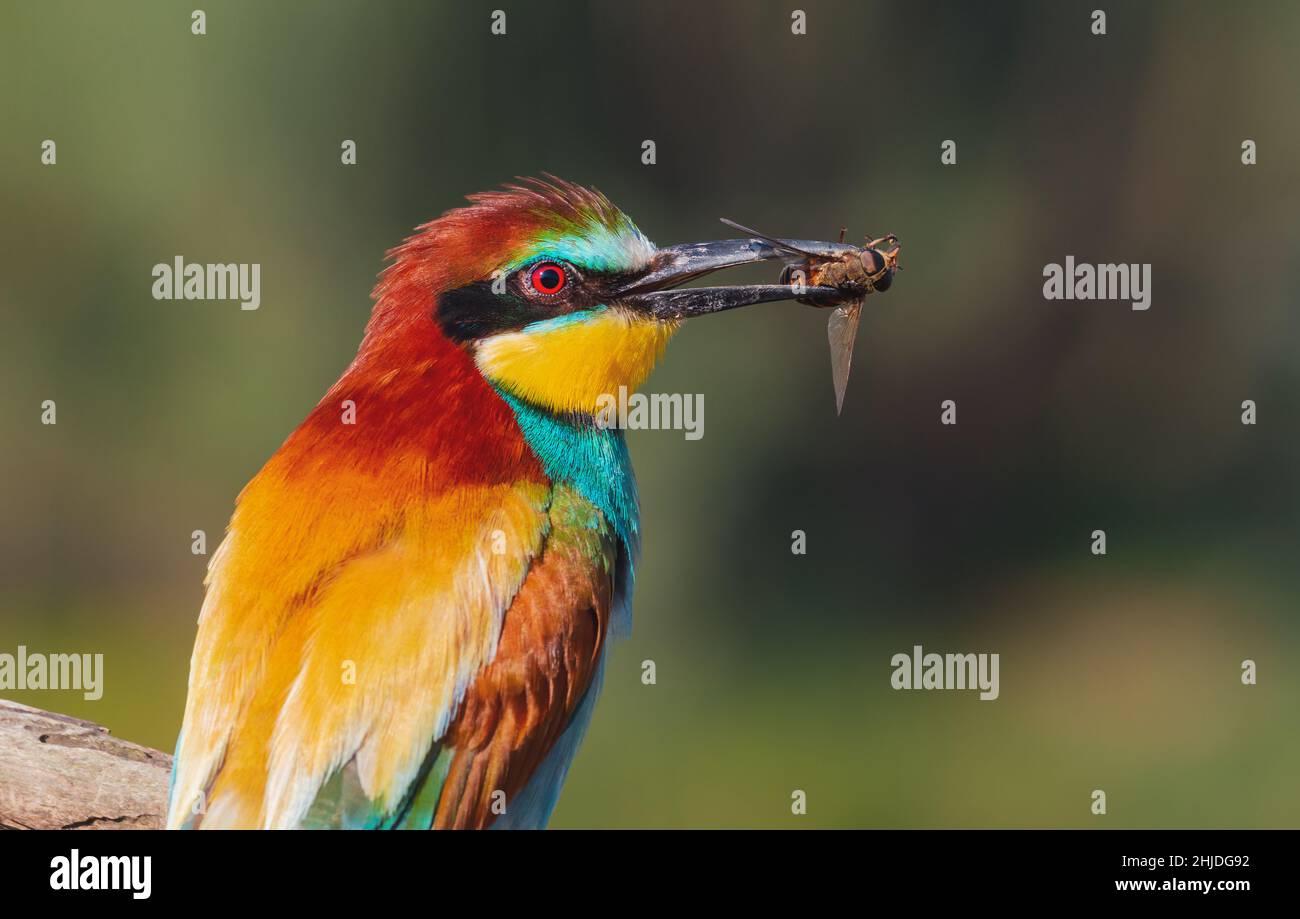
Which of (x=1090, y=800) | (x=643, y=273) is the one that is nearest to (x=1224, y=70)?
(x=1090, y=800)

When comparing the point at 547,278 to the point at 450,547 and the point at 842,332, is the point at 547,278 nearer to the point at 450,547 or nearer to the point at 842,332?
the point at 450,547

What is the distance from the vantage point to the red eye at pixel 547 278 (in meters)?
2.35

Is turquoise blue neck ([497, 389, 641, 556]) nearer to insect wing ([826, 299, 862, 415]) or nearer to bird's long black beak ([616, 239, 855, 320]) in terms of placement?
bird's long black beak ([616, 239, 855, 320])

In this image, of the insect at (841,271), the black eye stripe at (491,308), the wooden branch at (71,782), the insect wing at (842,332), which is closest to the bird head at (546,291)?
the black eye stripe at (491,308)

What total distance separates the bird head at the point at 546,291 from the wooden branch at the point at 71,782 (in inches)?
29.1

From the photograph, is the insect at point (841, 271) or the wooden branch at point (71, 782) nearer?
the wooden branch at point (71, 782)

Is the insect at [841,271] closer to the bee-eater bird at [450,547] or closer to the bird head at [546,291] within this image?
the bee-eater bird at [450,547]

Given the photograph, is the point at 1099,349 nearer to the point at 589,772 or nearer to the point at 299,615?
the point at 589,772

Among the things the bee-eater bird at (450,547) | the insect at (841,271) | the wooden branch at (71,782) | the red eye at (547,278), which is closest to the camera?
the bee-eater bird at (450,547)

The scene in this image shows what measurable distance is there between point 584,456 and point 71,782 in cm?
92

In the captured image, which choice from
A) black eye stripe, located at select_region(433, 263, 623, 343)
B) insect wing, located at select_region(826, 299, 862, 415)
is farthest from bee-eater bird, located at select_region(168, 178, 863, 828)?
insect wing, located at select_region(826, 299, 862, 415)

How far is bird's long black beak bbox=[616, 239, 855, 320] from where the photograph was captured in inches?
96.3

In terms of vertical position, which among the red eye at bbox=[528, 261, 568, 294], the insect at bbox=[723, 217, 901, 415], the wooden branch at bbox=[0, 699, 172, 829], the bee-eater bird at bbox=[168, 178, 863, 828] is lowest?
the wooden branch at bbox=[0, 699, 172, 829]

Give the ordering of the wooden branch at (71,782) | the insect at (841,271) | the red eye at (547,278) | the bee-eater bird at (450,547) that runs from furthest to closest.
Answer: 1. the insect at (841,271)
2. the red eye at (547,278)
3. the wooden branch at (71,782)
4. the bee-eater bird at (450,547)
